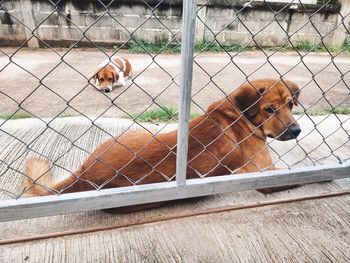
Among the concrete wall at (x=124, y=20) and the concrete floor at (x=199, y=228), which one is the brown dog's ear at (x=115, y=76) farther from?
the concrete floor at (x=199, y=228)

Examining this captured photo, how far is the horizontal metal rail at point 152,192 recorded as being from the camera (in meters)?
1.54

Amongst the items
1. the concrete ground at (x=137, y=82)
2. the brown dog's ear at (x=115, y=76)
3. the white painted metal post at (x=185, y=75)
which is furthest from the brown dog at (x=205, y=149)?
the brown dog's ear at (x=115, y=76)

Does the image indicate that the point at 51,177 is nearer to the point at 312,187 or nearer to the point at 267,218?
the point at 267,218

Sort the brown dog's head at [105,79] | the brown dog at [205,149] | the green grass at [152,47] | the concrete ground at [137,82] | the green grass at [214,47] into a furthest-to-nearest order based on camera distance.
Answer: the green grass at [214,47] < the green grass at [152,47] < the brown dog's head at [105,79] < the concrete ground at [137,82] < the brown dog at [205,149]

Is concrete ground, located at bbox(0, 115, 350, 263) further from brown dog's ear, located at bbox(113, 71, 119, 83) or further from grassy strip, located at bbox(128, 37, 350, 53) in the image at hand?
grassy strip, located at bbox(128, 37, 350, 53)

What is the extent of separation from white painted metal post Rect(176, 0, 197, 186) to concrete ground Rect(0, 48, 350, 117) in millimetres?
1945

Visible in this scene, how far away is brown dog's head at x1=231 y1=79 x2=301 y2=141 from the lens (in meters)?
2.34

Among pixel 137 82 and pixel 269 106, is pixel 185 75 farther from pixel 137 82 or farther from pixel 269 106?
pixel 137 82

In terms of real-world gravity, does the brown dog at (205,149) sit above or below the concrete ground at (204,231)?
above

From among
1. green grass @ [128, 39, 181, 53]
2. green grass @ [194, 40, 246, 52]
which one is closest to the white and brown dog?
green grass @ [128, 39, 181, 53]

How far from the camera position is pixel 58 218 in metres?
1.86

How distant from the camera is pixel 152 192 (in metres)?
1.71

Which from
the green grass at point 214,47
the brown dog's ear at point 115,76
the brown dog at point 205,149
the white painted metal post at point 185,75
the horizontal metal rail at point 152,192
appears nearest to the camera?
the white painted metal post at point 185,75

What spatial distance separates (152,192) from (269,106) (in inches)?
47.5
